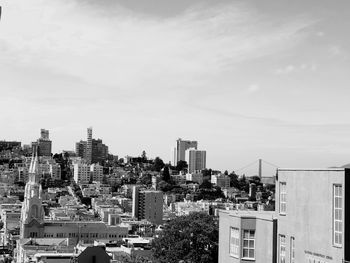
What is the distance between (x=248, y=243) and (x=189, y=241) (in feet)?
39.3

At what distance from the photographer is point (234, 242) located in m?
15.4

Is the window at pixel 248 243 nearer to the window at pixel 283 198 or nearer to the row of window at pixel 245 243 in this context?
the row of window at pixel 245 243

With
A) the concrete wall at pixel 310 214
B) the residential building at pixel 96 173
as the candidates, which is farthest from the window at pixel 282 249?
the residential building at pixel 96 173

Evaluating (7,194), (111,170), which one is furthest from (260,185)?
(7,194)

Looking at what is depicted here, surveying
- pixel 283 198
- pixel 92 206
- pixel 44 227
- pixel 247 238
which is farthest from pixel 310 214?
pixel 92 206

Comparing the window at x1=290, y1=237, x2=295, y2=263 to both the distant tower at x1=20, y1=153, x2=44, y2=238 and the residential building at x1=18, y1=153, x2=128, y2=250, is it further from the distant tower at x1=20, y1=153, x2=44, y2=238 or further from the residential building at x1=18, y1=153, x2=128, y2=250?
the distant tower at x1=20, y1=153, x2=44, y2=238

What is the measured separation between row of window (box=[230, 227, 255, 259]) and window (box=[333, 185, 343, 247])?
148 inches

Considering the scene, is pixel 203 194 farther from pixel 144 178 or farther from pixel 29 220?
pixel 29 220

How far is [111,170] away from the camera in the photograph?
188 meters

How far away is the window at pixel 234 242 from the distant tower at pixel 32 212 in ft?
215

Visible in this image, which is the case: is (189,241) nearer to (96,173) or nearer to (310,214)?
(310,214)

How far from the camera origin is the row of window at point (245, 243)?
→ 1487 cm

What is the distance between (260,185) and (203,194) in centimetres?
3393

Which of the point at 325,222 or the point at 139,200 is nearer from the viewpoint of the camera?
the point at 325,222
